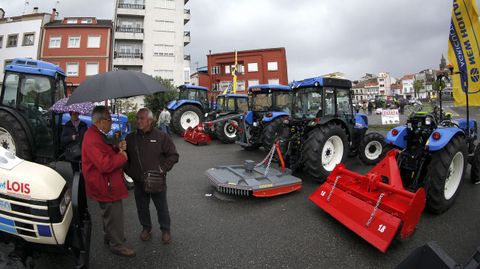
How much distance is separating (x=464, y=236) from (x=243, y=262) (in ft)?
8.10

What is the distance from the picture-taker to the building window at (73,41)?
74.8ft

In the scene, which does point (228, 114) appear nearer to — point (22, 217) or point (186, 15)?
point (22, 217)

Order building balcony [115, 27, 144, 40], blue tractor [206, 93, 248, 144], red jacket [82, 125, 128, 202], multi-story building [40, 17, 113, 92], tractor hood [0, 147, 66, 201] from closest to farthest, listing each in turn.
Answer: tractor hood [0, 147, 66, 201]
red jacket [82, 125, 128, 202]
blue tractor [206, 93, 248, 144]
multi-story building [40, 17, 113, 92]
building balcony [115, 27, 144, 40]

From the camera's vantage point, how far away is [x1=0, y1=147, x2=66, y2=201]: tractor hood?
1893mm

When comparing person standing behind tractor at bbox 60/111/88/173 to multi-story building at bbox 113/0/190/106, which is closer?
person standing behind tractor at bbox 60/111/88/173

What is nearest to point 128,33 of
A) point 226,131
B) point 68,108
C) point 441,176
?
point 226,131

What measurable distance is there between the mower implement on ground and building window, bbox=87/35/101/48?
23.7 m

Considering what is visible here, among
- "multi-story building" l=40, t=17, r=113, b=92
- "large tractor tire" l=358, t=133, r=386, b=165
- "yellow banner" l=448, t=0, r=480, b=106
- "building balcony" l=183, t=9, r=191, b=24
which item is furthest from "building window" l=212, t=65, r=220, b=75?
"yellow banner" l=448, t=0, r=480, b=106

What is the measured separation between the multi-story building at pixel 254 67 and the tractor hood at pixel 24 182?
2811 cm

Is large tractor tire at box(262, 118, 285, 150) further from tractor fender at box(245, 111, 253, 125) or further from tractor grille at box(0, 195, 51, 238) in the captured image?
tractor grille at box(0, 195, 51, 238)

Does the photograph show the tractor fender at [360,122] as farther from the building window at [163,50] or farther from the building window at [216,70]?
the building window at [216,70]

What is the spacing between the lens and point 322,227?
3.19 m

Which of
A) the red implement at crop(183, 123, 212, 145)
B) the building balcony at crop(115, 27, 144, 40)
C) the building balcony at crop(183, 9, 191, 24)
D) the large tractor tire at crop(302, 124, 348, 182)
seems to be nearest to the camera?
the large tractor tire at crop(302, 124, 348, 182)

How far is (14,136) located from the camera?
4.64 metres
